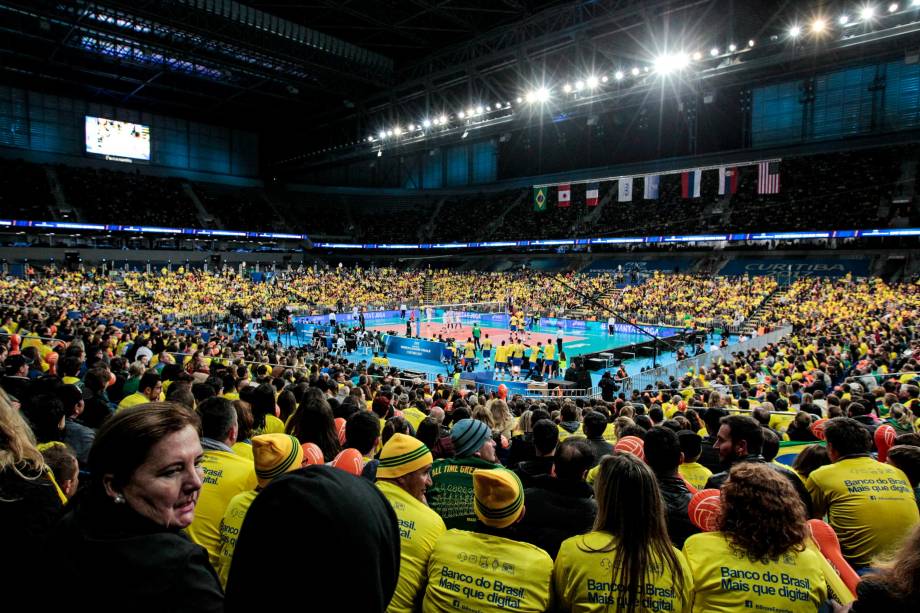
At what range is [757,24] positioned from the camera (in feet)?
116

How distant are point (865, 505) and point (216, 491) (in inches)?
174

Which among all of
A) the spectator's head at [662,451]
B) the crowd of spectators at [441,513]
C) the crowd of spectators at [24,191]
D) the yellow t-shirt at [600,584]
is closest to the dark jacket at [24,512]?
the crowd of spectators at [441,513]

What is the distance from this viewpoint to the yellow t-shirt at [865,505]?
3.56 meters

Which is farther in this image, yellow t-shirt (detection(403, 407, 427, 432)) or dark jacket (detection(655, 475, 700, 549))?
yellow t-shirt (detection(403, 407, 427, 432))

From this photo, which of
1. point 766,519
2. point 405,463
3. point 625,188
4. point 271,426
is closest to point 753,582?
point 766,519

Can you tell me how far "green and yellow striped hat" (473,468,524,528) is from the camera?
2580mm

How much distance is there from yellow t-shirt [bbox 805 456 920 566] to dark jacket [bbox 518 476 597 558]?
1.85 meters

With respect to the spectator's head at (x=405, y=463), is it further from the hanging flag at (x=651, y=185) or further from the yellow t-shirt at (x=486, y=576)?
the hanging flag at (x=651, y=185)

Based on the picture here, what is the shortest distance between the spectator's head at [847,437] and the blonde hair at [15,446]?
4839 millimetres

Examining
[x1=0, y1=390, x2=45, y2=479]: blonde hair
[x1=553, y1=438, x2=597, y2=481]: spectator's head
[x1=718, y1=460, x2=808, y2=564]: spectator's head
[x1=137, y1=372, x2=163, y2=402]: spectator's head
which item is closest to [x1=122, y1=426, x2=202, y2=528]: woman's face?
[x1=0, y1=390, x2=45, y2=479]: blonde hair

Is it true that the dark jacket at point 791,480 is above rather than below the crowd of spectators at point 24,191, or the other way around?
below

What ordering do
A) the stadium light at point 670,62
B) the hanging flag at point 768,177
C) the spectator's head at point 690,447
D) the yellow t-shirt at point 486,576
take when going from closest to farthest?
the yellow t-shirt at point 486,576 → the spectator's head at point 690,447 → the stadium light at point 670,62 → the hanging flag at point 768,177

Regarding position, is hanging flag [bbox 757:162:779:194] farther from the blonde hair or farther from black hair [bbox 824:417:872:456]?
the blonde hair

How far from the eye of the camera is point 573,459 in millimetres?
3328
